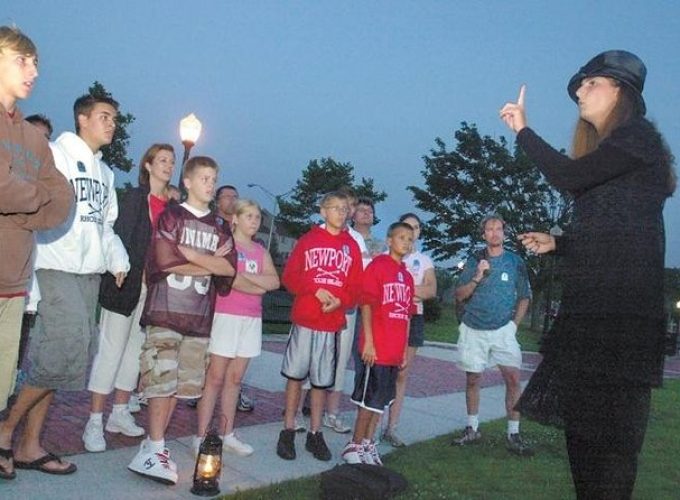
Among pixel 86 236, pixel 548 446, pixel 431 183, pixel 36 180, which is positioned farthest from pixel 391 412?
pixel 431 183

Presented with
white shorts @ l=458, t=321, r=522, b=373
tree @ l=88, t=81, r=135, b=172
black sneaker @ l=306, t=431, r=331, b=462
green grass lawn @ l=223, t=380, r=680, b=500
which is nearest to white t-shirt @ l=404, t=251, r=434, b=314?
white shorts @ l=458, t=321, r=522, b=373

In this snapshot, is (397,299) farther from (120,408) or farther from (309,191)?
(309,191)

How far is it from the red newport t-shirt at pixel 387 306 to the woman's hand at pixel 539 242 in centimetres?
245

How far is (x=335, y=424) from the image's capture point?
19.0ft

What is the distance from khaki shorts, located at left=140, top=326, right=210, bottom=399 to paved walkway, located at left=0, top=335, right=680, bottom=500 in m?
0.56

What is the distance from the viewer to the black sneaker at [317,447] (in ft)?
15.6

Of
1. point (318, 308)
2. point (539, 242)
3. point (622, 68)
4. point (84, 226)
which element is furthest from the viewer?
point (318, 308)

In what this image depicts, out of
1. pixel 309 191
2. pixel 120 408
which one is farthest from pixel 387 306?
pixel 309 191

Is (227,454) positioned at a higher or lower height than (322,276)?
lower

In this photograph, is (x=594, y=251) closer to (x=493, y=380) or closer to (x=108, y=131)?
(x=108, y=131)

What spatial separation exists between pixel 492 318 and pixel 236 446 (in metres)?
2.70

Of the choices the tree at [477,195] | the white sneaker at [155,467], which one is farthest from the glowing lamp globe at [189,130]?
the tree at [477,195]

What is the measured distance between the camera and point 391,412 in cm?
560

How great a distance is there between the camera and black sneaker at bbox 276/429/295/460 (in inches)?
182
